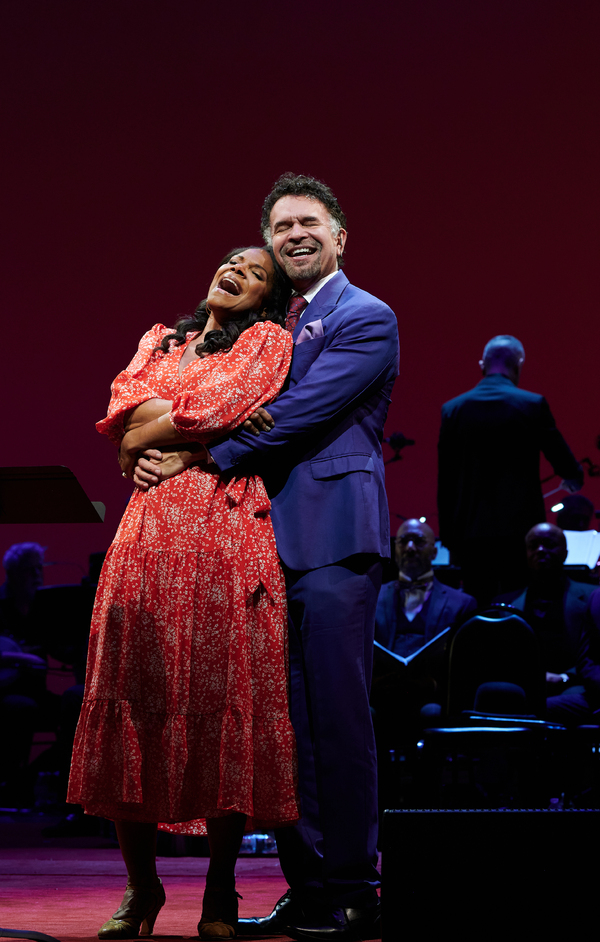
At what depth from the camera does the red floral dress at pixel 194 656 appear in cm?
215

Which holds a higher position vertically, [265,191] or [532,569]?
[265,191]

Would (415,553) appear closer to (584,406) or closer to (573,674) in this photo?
(573,674)

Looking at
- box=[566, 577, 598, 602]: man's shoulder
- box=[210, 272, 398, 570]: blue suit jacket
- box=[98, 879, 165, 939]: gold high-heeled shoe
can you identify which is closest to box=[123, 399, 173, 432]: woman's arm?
box=[210, 272, 398, 570]: blue suit jacket

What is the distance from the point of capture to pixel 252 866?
3600mm

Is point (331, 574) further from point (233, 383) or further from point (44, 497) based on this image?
point (44, 497)

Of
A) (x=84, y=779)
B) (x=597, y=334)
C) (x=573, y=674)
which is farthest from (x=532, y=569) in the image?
(x=84, y=779)

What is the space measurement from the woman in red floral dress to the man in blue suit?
0.07m

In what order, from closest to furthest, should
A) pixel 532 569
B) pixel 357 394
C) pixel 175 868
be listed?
pixel 357 394 < pixel 175 868 < pixel 532 569

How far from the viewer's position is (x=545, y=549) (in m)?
4.83

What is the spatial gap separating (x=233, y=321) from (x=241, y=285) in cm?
9

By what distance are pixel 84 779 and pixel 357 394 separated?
1.04m

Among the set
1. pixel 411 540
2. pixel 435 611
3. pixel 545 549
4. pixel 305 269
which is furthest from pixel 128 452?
pixel 411 540

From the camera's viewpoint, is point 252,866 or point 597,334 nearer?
point 252,866

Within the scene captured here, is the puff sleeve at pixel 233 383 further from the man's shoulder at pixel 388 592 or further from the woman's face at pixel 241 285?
the man's shoulder at pixel 388 592
